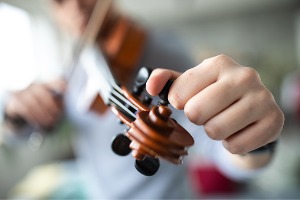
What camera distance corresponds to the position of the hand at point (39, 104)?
703mm

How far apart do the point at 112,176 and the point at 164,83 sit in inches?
22.2

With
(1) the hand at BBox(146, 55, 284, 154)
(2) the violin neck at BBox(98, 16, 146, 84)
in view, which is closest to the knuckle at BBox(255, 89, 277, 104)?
(1) the hand at BBox(146, 55, 284, 154)

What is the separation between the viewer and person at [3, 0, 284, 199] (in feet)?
0.66

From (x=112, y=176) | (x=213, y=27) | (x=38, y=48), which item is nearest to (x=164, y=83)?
(x=112, y=176)

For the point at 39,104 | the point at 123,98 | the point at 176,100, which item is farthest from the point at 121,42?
the point at 176,100

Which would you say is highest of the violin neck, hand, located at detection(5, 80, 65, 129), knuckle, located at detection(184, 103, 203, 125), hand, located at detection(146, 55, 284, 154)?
hand, located at detection(146, 55, 284, 154)

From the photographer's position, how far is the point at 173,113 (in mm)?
216

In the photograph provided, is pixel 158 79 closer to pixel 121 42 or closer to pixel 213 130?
pixel 213 130

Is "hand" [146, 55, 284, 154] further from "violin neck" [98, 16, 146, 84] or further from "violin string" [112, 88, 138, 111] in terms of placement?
"violin neck" [98, 16, 146, 84]

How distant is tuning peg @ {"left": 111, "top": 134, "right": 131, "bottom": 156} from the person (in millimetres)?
40

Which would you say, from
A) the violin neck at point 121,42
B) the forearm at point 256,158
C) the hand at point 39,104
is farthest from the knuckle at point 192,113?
the hand at point 39,104

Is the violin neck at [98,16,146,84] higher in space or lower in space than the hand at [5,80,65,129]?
higher

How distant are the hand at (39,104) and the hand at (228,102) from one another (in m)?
0.55

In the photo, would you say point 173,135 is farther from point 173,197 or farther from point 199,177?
point 199,177
